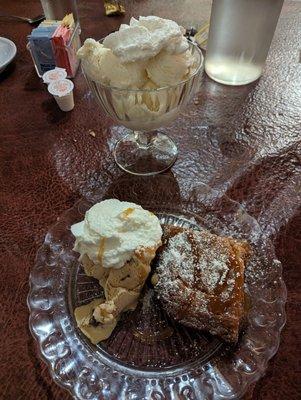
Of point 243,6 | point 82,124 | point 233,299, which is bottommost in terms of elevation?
point 82,124

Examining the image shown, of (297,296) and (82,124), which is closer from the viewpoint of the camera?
(297,296)

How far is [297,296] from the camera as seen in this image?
0.65m

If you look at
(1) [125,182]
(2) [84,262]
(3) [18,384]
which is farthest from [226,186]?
(3) [18,384]

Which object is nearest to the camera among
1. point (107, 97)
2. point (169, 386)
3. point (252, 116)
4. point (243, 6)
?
point (169, 386)

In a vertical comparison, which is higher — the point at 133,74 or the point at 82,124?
the point at 133,74

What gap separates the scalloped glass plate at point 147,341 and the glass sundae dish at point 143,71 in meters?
0.28

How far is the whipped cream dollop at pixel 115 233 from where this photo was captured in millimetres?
601

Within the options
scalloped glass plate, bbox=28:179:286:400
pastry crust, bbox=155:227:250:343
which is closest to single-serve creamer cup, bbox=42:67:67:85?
scalloped glass plate, bbox=28:179:286:400

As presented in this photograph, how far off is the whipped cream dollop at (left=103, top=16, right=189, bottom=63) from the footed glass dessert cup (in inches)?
2.5

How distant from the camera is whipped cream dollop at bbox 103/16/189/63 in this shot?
0.67 meters

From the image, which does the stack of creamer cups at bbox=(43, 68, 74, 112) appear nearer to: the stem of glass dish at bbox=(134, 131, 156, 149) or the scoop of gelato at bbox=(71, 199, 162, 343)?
the stem of glass dish at bbox=(134, 131, 156, 149)

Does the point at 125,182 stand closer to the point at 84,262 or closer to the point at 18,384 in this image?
the point at 84,262

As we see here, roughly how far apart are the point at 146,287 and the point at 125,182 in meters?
0.28

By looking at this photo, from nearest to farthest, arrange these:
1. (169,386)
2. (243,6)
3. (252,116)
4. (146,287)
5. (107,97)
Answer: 1. (169,386)
2. (146,287)
3. (107,97)
4. (243,6)
5. (252,116)
